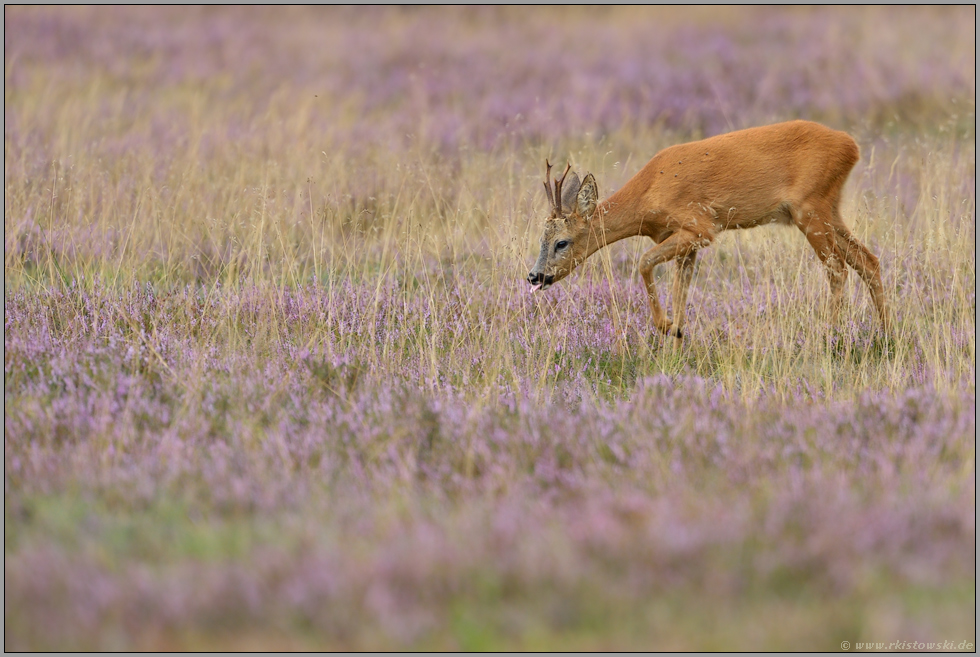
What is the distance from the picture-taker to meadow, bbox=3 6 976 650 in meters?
3.09

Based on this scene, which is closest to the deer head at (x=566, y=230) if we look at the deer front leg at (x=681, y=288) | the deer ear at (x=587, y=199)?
the deer ear at (x=587, y=199)

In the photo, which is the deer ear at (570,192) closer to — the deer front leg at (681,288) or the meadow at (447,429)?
the meadow at (447,429)

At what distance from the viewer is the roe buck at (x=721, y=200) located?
21.3 feet

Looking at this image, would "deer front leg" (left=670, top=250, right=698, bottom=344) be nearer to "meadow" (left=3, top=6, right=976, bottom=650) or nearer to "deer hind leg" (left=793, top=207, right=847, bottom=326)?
"meadow" (left=3, top=6, right=976, bottom=650)

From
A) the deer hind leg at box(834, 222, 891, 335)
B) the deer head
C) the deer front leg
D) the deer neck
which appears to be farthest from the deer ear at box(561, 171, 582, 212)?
the deer hind leg at box(834, 222, 891, 335)

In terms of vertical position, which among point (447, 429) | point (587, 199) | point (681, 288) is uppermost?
point (587, 199)

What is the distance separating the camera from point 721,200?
21.3ft

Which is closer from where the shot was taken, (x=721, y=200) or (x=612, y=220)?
(x=721, y=200)

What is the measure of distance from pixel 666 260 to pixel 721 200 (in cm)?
60

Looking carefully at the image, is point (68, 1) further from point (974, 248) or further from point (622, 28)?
point (974, 248)

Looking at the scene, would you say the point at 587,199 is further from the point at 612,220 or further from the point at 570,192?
the point at 612,220

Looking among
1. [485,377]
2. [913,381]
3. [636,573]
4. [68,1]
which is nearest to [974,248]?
[913,381]

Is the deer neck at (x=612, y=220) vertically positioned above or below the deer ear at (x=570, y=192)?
below

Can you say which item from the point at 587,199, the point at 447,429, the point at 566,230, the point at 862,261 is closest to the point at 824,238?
the point at 862,261
